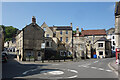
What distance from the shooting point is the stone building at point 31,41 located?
38.2 meters

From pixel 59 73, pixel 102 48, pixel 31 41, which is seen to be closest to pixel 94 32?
pixel 102 48

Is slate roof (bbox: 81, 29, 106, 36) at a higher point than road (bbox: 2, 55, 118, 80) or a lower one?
higher

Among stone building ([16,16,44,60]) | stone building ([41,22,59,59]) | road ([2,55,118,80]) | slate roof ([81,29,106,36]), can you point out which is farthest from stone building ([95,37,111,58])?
road ([2,55,118,80])

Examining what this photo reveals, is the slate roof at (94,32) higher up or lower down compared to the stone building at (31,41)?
higher up

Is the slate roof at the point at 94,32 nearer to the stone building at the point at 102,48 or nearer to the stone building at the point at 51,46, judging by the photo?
the stone building at the point at 102,48

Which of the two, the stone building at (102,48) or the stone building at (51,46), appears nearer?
the stone building at (51,46)

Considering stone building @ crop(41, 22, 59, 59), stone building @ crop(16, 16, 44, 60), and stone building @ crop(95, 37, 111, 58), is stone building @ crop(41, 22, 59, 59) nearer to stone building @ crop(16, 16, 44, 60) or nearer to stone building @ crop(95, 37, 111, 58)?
stone building @ crop(16, 16, 44, 60)

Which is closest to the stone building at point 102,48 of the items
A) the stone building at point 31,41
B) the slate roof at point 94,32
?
the slate roof at point 94,32

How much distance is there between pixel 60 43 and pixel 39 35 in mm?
11804

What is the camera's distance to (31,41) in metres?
40.0

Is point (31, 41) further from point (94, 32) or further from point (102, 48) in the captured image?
point (94, 32)

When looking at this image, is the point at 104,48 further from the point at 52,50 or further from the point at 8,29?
the point at 8,29

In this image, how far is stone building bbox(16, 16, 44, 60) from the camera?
125 ft

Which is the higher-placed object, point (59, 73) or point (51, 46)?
point (51, 46)
